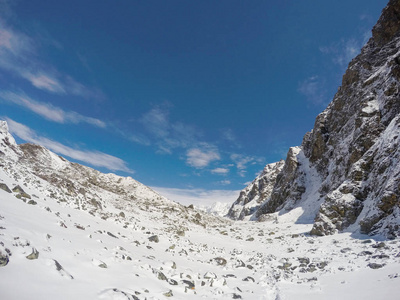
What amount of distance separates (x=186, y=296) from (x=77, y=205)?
47.7 feet

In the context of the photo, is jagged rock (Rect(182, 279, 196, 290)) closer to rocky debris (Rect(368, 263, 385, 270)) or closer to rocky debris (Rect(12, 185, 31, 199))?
rocky debris (Rect(368, 263, 385, 270))

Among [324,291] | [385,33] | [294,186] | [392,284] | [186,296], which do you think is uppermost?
[385,33]

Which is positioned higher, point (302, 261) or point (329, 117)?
point (329, 117)

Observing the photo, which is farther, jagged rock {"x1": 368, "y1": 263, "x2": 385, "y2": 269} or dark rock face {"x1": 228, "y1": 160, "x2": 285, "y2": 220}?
dark rock face {"x1": 228, "y1": 160, "x2": 285, "y2": 220}

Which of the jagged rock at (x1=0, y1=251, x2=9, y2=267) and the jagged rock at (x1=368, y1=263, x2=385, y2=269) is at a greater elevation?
the jagged rock at (x1=368, y1=263, x2=385, y2=269)

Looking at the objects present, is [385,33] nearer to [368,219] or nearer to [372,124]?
[372,124]

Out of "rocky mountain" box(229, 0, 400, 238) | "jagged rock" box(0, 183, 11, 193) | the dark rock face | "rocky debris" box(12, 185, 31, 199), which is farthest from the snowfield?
the dark rock face

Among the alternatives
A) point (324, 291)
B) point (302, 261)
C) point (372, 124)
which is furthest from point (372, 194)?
point (324, 291)

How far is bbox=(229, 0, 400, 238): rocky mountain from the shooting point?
1708 centimetres

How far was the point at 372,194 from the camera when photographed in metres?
19.2

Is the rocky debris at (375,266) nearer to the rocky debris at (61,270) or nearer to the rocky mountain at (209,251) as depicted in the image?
the rocky mountain at (209,251)

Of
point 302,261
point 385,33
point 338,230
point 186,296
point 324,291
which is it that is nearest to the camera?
point 186,296

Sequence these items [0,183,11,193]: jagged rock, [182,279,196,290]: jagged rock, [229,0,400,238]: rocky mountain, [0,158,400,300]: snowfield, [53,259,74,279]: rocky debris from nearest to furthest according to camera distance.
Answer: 1. [0,158,400,300]: snowfield
2. [53,259,74,279]: rocky debris
3. [182,279,196,290]: jagged rock
4. [0,183,11,193]: jagged rock
5. [229,0,400,238]: rocky mountain

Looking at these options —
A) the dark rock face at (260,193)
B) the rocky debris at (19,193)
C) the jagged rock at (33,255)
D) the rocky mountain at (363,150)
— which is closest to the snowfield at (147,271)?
the jagged rock at (33,255)
